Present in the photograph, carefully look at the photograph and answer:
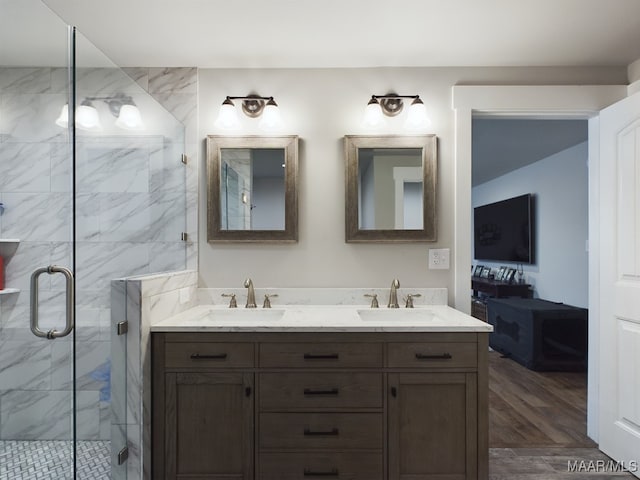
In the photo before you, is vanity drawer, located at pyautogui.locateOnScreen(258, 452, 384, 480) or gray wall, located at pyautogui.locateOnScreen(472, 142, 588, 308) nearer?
vanity drawer, located at pyautogui.locateOnScreen(258, 452, 384, 480)

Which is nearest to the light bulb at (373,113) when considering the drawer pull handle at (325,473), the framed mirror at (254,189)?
the framed mirror at (254,189)

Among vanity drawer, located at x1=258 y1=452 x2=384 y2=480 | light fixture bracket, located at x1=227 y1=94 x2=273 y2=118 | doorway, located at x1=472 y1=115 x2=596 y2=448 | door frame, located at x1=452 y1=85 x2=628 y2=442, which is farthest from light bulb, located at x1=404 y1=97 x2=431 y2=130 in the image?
vanity drawer, located at x1=258 y1=452 x2=384 y2=480

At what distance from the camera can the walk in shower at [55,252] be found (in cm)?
162

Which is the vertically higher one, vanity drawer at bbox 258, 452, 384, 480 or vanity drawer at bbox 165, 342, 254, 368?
vanity drawer at bbox 165, 342, 254, 368

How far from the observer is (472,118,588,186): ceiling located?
354cm

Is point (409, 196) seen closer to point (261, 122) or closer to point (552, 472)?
point (261, 122)

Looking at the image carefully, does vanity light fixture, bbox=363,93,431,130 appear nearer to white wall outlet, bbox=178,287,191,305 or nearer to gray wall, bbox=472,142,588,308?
white wall outlet, bbox=178,287,191,305

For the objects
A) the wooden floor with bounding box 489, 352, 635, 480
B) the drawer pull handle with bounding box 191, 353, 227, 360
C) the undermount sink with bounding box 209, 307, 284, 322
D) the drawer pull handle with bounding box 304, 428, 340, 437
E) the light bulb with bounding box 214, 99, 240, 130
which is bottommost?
the wooden floor with bounding box 489, 352, 635, 480

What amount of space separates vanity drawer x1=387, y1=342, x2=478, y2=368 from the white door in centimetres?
106

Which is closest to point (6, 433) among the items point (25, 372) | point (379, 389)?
point (25, 372)

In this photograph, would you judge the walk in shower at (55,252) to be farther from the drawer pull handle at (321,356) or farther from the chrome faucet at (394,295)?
the chrome faucet at (394,295)

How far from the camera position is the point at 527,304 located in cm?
396

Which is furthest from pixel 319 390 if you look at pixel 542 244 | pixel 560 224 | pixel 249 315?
pixel 542 244

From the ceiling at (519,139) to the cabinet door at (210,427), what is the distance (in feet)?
8.81
